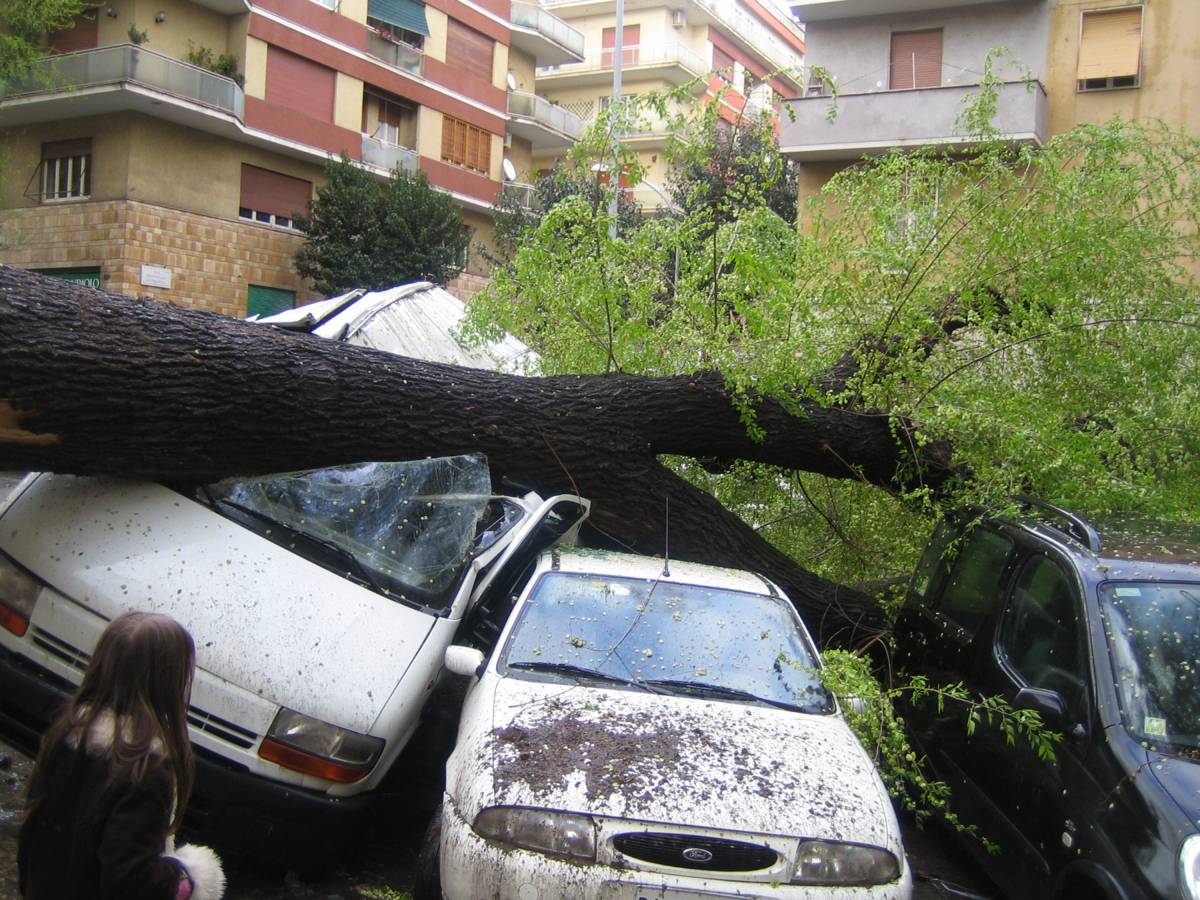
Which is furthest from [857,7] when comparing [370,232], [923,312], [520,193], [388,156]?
[923,312]

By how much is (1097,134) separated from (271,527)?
6.30 metres

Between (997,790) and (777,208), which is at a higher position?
(777,208)

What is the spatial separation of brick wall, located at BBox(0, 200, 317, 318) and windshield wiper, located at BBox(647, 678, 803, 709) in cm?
2160

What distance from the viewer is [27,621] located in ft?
14.3

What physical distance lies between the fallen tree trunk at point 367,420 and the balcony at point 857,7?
709 inches

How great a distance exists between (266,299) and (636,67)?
2202 centimetres

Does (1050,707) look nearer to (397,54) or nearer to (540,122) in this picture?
(397,54)

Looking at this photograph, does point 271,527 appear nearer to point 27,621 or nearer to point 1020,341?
point 27,621

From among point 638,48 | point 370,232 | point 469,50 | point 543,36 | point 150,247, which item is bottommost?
point 150,247

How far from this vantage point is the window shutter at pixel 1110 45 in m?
21.0

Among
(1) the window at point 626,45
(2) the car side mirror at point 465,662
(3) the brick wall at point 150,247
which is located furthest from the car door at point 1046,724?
(1) the window at point 626,45

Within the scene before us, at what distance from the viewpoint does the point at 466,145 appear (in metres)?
33.6

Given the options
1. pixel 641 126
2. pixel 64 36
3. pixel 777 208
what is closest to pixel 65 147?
pixel 64 36

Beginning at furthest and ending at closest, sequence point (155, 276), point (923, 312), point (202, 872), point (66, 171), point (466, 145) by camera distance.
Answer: point (466, 145) → point (66, 171) → point (155, 276) → point (923, 312) → point (202, 872)
